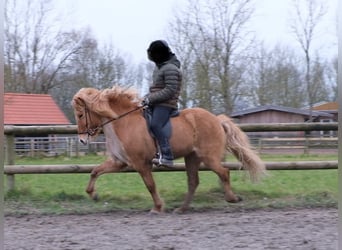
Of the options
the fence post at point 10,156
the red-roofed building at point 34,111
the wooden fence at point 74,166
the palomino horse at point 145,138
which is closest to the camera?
the palomino horse at point 145,138

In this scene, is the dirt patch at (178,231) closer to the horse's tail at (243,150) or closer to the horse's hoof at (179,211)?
the horse's hoof at (179,211)

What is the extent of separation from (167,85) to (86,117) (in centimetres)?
115

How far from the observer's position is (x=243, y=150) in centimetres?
675

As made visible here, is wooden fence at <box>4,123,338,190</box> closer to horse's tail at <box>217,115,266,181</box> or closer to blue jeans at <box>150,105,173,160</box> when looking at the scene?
horse's tail at <box>217,115,266,181</box>

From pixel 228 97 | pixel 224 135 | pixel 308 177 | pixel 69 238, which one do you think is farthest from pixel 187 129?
pixel 228 97

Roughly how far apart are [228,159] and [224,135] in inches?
47.5

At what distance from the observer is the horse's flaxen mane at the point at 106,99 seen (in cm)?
644

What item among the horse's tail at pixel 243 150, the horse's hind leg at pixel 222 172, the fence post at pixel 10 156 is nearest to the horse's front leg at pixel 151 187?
the horse's hind leg at pixel 222 172

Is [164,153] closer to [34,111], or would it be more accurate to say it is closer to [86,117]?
[86,117]

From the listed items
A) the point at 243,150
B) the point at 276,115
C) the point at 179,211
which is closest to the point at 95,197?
the point at 179,211

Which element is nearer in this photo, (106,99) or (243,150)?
(106,99)

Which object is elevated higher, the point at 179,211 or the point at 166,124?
the point at 166,124

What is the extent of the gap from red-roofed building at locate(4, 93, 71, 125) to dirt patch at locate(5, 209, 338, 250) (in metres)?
21.8

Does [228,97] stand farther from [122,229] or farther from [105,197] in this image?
[122,229]
